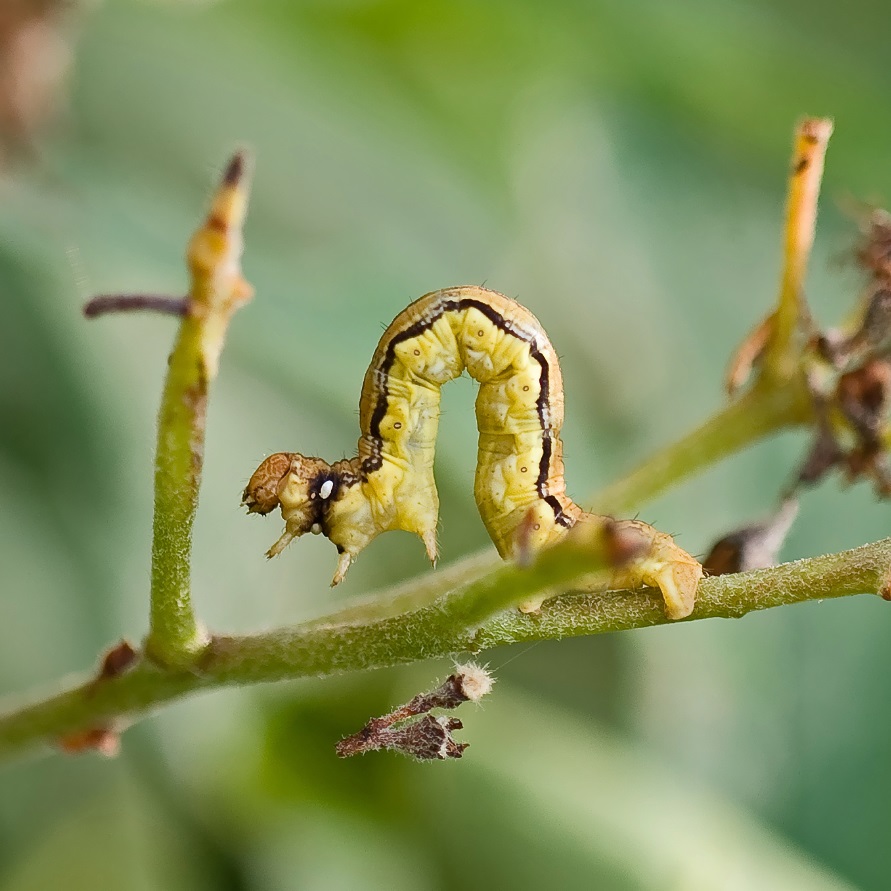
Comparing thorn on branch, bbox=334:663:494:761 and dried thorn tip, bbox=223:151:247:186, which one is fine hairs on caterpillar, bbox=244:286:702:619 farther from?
dried thorn tip, bbox=223:151:247:186

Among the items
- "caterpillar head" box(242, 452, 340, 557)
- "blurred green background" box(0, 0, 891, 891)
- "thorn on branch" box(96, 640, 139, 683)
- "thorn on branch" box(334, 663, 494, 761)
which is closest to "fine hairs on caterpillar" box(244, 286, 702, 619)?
"caterpillar head" box(242, 452, 340, 557)

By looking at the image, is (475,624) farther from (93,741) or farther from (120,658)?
(93,741)

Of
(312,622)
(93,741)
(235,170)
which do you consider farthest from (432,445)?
(235,170)

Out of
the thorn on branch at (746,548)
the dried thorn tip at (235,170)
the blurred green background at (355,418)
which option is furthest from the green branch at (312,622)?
the blurred green background at (355,418)

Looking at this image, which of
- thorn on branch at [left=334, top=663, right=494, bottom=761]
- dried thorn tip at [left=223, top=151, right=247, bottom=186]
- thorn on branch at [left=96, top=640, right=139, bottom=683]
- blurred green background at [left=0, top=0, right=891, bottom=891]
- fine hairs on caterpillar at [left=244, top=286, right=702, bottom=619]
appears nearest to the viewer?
dried thorn tip at [left=223, top=151, right=247, bottom=186]

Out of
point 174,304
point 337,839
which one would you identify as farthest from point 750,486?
point 174,304

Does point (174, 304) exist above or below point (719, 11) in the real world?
below

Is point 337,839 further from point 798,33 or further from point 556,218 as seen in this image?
point 798,33
